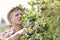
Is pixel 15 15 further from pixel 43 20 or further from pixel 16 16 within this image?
pixel 43 20

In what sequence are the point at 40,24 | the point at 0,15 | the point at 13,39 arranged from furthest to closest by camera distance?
1. the point at 0,15
2. the point at 13,39
3. the point at 40,24

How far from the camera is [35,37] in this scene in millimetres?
1380

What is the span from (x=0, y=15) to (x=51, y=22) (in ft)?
4.25

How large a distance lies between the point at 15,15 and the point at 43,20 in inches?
13.6

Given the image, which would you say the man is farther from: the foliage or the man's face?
the foliage

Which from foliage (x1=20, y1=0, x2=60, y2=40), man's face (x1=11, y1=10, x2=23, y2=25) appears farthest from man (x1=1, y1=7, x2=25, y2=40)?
foliage (x1=20, y1=0, x2=60, y2=40)

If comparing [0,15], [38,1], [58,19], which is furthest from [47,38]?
[0,15]

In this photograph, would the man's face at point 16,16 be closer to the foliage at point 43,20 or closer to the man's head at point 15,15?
the man's head at point 15,15

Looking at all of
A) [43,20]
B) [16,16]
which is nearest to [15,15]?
[16,16]

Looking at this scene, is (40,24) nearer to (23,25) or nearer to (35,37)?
(35,37)

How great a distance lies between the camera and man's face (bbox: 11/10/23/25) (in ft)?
5.26

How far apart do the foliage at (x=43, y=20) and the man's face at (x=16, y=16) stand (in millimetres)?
106

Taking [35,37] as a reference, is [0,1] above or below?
above

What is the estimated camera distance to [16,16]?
163cm
